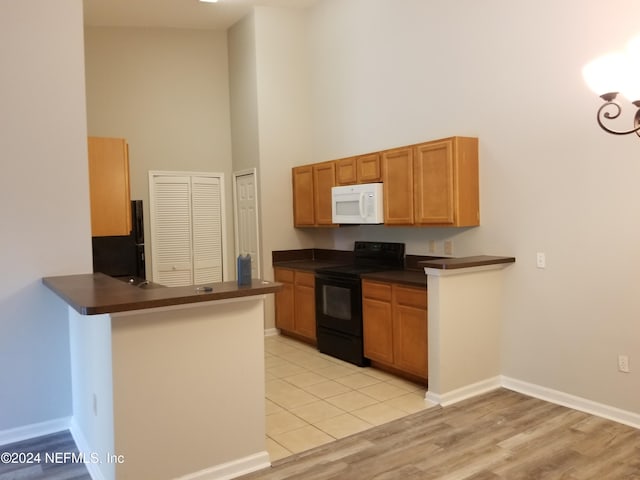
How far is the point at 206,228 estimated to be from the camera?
6.67m

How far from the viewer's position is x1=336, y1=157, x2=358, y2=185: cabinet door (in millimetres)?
5305

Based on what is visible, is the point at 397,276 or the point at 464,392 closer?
the point at 464,392

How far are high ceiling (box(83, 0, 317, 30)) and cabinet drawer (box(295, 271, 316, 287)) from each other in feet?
10.6

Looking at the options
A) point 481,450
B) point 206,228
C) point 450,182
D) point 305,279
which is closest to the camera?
point 481,450

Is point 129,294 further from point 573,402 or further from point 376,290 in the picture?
point 573,402

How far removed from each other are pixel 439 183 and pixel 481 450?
2141 millimetres

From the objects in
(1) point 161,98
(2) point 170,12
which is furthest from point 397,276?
(2) point 170,12

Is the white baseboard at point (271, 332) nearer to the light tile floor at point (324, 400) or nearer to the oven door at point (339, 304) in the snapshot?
the light tile floor at point (324, 400)

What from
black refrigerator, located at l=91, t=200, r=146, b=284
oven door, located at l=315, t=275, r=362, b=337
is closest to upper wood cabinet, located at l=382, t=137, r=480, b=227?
oven door, located at l=315, t=275, r=362, b=337

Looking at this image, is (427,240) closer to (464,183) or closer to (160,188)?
(464,183)

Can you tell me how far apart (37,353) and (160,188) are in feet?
10.5

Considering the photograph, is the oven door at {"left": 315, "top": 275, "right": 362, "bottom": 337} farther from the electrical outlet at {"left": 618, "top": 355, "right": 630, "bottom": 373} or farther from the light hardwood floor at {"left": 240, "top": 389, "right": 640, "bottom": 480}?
the electrical outlet at {"left": 618, "top": 355, "right": 630, "bottom": 373}

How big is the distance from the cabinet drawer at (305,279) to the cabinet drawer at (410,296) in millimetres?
1352

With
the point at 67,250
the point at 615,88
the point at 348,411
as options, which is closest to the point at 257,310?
the point at 348,411
